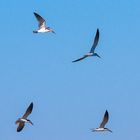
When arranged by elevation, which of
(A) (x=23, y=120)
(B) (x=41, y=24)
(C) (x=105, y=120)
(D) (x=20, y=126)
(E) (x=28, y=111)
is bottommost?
(D) (x=20, y=126)

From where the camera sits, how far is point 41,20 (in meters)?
106

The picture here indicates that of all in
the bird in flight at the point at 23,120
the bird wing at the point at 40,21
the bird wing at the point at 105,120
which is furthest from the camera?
the bird in flight at the point at 23,120

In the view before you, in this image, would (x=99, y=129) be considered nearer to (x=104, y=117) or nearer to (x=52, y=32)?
(x=104, y=117)

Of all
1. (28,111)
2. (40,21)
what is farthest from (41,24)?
Answer: (28,111)

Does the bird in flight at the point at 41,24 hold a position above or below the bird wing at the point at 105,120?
above

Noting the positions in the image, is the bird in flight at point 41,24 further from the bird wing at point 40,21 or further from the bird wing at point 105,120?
the bird wing at point 105,120

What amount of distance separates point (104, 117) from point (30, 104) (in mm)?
7472

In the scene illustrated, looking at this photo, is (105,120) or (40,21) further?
(105,120)

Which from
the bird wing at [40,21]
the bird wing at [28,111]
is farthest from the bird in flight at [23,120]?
the bird wing at [40,21]

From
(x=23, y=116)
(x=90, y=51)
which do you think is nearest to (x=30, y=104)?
(x=23, y=116)

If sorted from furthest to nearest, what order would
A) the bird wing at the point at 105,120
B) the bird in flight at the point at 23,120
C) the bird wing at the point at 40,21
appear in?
1. the bird in flight at the point at 23,120
2. the bird wing at the point at 105,120
3. the bird wing at the point at 40,21

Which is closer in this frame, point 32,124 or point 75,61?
point 75,61

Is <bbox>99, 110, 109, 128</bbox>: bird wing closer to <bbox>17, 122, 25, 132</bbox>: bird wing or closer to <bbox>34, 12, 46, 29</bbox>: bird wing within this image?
<bbox>17, 122, 25, 132</bbox>: bird wing

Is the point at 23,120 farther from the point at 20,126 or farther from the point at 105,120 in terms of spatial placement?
the point at 105,120
